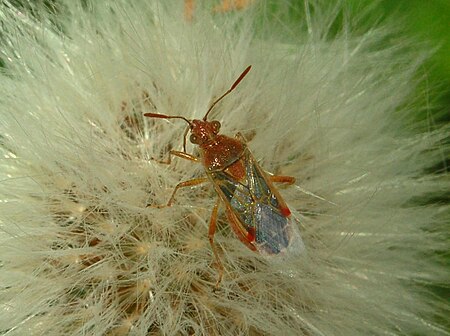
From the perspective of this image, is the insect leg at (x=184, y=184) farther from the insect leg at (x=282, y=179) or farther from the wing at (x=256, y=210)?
the insect leg at (x=282, y=179)

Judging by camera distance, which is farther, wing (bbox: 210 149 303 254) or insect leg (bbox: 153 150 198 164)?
insect leg (bbox: 153 150 198 164)

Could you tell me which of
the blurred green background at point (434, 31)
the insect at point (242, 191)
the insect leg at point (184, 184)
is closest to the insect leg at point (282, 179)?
the insect at point (242, 191)

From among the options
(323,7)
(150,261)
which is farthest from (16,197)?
(323,7)

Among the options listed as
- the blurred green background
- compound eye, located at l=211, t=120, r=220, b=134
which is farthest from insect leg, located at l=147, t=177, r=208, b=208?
the blurred green background

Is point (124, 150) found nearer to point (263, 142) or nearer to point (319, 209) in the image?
point (263, 142)

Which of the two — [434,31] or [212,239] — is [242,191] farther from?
[434,31]

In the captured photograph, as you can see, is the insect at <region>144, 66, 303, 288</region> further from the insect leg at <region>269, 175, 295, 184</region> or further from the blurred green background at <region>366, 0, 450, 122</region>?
the blurred green background at <region>366, 0, 450, 122</region>

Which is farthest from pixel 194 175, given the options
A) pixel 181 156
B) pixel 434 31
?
pixel 434 31
